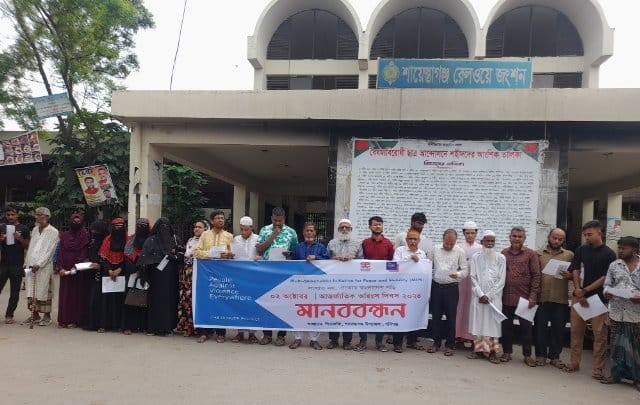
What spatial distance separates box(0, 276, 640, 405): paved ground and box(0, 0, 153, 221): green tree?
6565 millimetres

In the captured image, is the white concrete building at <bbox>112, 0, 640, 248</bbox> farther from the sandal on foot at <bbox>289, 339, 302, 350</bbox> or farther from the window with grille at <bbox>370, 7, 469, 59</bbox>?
the sandal on foot at <bbox>289, 339, 302, 350</bbox>

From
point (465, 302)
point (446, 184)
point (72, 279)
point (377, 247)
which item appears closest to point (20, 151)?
point (72, 279)

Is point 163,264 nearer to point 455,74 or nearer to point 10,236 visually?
point 10,236

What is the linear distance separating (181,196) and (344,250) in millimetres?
11201

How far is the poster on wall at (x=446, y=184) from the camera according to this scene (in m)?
6.43

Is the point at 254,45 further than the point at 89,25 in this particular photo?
Yes

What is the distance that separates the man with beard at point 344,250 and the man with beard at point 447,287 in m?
0.86

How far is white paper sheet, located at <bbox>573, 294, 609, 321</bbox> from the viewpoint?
4.25 metres

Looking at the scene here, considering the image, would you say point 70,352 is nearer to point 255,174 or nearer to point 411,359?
point 411,359

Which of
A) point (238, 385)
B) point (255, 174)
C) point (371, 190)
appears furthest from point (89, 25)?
point (238, 385)

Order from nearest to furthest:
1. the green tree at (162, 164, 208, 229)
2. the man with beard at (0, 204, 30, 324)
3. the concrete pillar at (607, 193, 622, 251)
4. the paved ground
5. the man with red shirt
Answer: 1. the paved ground
2. the man with red shirt
3. the man with beard at (0, 204, 30, 324)
4. the green tree at (162, 164, 208, 229)
5. the concrete pillar at (607, 193, 622, 251)

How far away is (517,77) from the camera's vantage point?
7195mm

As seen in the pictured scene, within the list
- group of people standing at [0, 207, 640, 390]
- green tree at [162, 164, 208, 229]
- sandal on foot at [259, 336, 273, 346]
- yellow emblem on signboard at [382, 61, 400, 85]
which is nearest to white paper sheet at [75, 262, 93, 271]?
group of people standing at [0, 207, 640, 390]

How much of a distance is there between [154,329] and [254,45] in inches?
528
